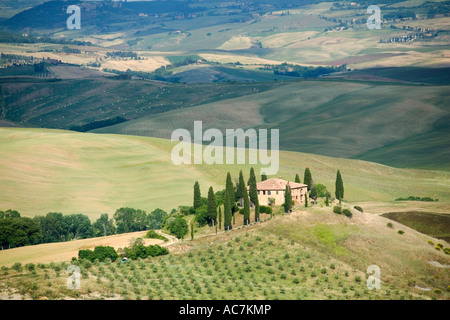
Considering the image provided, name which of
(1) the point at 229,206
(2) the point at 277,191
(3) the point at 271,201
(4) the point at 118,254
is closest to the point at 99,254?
(4) the point at 118,254

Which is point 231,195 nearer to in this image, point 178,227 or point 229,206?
point 229,206

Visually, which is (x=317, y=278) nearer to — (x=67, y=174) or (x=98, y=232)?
(x=98, y=232)

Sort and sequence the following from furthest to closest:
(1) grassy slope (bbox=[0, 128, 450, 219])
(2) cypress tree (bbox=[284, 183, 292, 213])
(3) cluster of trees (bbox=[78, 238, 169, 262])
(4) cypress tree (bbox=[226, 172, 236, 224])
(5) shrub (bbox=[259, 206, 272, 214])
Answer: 1. (1) grassy slope (bbox=[0, 128, 450, 219])
2. (4) cypress tree (bbox=[226, 172, 236, 224])
3. (5) shrub (bbox=[259, 206, 272, 214])
4. (2) cypress tree (bbox=[284, 183, 292, 213])
5. (3) cluster of trees (bbox=[78, 238, 169, 262])

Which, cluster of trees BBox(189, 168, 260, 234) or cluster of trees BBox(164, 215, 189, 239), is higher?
cluster of trees BBox(189, 168, 260, 234)

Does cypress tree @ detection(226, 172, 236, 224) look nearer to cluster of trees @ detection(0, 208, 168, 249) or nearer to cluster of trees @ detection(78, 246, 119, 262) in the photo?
cluster of trees @ detection(0, 208, 168, 249)

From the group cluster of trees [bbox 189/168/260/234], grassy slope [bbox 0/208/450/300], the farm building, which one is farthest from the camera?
the farm building

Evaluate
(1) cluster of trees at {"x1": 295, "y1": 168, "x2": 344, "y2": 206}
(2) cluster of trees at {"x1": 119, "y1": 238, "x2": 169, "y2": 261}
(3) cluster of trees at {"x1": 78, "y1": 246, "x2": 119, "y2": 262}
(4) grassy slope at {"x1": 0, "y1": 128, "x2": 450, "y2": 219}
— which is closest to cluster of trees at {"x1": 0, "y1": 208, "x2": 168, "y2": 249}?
(4) grassy slope at {"x1": 0, "y1": 128, "x2": 450, "y2": 219}

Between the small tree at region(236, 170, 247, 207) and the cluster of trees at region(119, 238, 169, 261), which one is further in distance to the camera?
the small tree at region(236, 170, 247, 207)

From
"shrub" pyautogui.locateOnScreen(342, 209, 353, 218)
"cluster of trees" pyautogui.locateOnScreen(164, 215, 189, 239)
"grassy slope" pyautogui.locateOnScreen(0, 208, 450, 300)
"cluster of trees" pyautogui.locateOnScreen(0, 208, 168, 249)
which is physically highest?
"shrub" pyautogui.locateOnScreen(342, 209, 353, 218)
